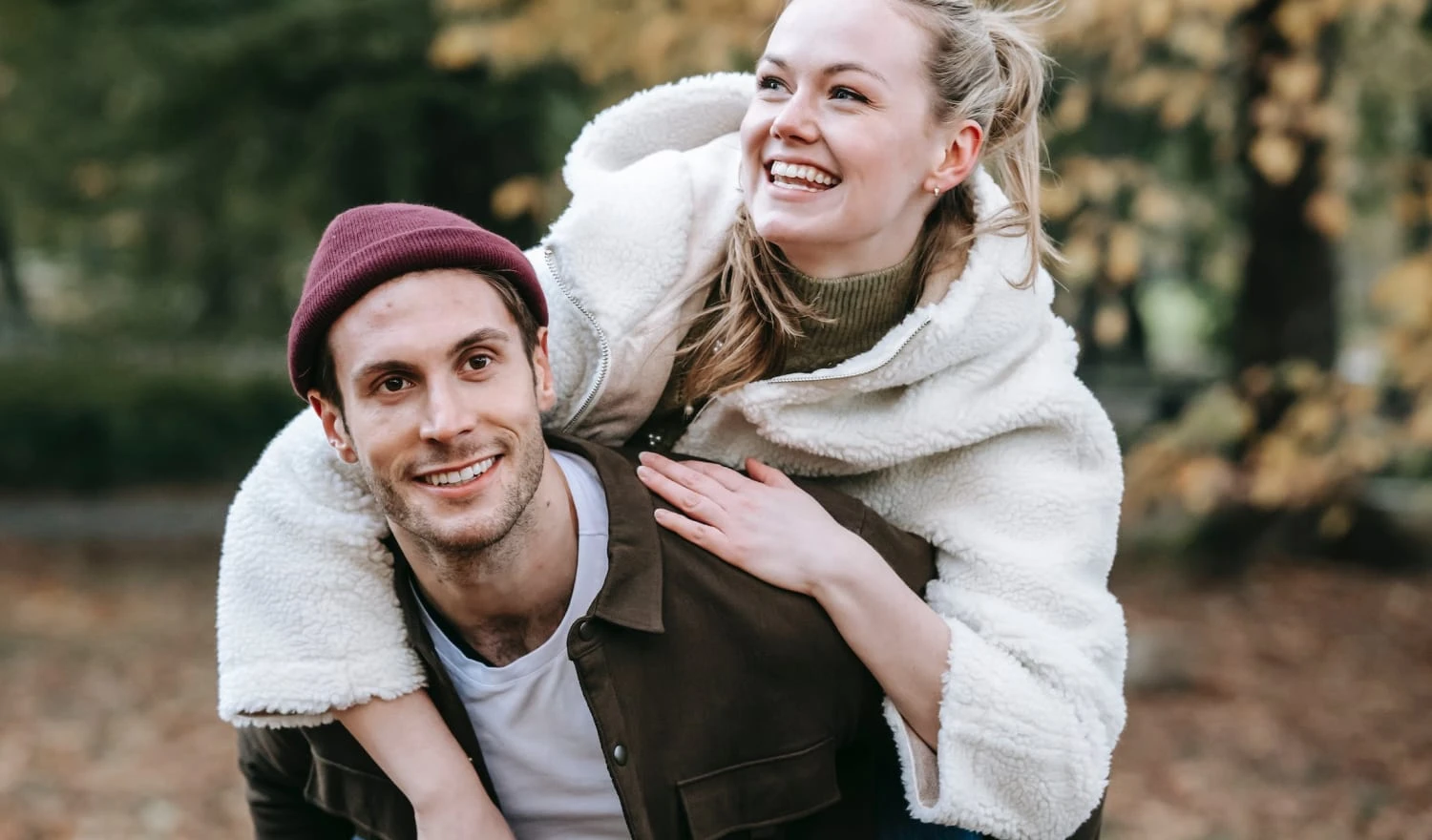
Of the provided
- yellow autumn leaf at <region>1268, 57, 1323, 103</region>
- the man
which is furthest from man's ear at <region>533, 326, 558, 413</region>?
yellow autumn leaf at <region>1268, 57, 1323, 103</region>

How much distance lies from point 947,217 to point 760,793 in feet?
3.58

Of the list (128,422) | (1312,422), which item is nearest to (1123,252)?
(1312,422)

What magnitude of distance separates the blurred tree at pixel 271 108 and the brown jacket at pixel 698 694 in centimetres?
528

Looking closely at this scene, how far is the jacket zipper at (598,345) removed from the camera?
245 centimetres

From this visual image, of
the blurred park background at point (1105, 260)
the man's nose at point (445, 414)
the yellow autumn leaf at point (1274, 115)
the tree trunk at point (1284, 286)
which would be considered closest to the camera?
the man's nose at point (445, 414)

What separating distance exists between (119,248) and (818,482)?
12241 millimetres

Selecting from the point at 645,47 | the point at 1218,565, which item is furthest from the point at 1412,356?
the point at 1218,565

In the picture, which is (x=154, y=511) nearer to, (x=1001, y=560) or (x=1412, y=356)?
(x=1412, y=356)

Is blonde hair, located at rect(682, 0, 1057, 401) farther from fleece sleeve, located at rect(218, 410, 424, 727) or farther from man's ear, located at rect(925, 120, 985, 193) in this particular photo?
fleece sleeve, located at rect(218, 410, 424, 727)

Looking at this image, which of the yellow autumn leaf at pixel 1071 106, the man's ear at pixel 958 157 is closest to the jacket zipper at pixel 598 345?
the man's ear at pixel 958 157

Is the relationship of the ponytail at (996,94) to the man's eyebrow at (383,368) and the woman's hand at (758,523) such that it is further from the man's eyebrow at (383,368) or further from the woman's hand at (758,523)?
the man's eyebrow at (383,368)

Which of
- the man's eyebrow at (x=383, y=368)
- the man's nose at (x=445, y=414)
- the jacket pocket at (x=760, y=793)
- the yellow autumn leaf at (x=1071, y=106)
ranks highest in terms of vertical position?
the yellow autumn leaf at (x=1071, y=106)

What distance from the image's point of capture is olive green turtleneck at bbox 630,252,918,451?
2.51 metres

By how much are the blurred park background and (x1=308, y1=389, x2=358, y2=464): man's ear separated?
84.5 inches
